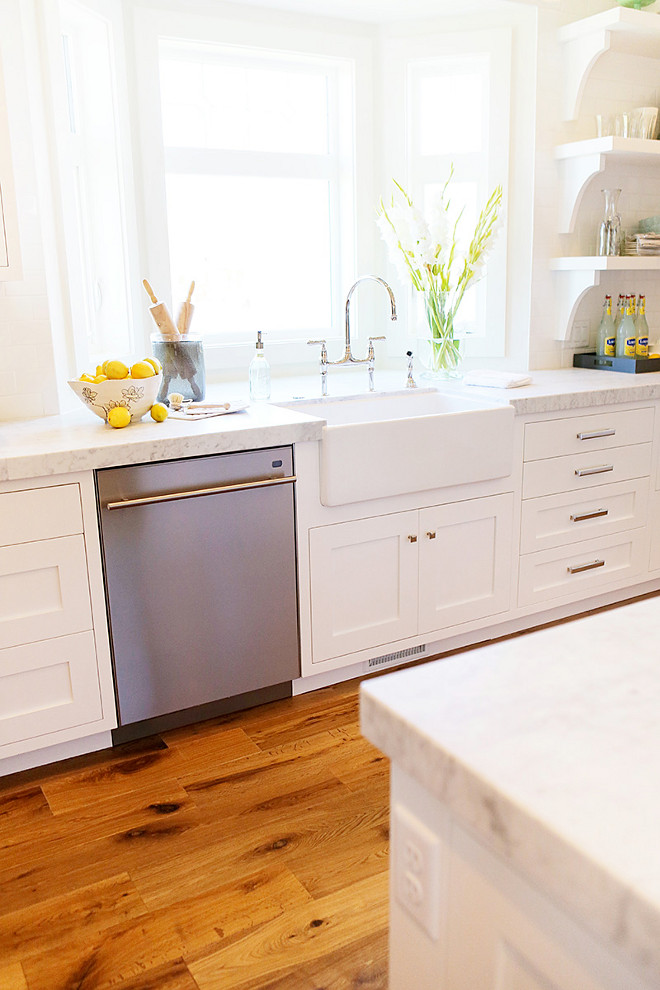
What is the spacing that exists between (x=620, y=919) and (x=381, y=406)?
2650 millimetres

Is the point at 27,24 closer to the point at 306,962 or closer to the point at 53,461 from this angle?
the point at 53,461

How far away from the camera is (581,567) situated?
3.29m

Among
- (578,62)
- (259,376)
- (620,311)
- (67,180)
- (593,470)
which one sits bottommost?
(593,470)

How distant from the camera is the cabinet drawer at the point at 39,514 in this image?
212cm

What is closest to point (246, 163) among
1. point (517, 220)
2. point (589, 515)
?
point (517, 220)

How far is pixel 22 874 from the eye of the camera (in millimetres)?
1984

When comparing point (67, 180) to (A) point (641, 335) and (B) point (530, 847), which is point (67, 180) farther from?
(B) point (530, 847)

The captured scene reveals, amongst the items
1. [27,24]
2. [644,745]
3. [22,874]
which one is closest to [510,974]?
[644,745]

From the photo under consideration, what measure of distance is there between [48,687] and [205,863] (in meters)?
0.64

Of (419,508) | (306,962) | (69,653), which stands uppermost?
(419,508)

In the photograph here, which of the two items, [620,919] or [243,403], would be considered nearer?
[620,919]

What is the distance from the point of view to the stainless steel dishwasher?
2.31 m

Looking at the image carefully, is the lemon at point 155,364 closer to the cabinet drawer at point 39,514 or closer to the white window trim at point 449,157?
the cabinet drawer at point 39,514

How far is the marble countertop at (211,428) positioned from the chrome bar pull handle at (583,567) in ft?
2.01
